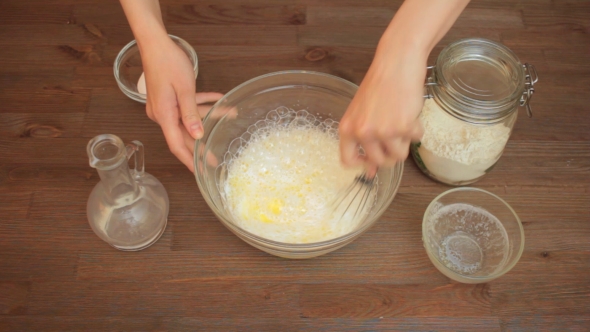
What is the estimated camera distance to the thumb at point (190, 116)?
928 mm

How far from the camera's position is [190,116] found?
36.6 inches

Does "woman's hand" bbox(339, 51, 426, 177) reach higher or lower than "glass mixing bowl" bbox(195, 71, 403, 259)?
higher

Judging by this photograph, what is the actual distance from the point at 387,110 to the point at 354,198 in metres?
0.29

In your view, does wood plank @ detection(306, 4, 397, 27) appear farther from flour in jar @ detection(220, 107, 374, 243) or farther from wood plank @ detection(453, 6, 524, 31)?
flour in jar @ detection(220, 107, 374, 243)

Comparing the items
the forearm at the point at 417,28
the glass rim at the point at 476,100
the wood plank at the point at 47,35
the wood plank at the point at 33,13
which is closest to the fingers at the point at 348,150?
the forearm at the point at 417,28

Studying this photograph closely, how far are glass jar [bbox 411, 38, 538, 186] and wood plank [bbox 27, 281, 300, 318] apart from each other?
0.41 m

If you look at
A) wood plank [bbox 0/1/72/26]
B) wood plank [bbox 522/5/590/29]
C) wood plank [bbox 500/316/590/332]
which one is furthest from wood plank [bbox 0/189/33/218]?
wood plank [bbox 522/5/590/29]

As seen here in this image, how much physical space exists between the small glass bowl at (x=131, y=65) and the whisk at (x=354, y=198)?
1.64 feet

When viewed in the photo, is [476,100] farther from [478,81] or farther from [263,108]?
[263,108]

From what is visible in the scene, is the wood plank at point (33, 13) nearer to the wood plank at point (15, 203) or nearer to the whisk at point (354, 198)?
the wood plank at point (15, 203)

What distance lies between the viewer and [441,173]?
3.50 feet

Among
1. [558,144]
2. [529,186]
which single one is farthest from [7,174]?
[558,144]

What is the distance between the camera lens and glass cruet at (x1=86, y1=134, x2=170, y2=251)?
961 mm

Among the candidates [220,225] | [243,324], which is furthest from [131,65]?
[243,324]
